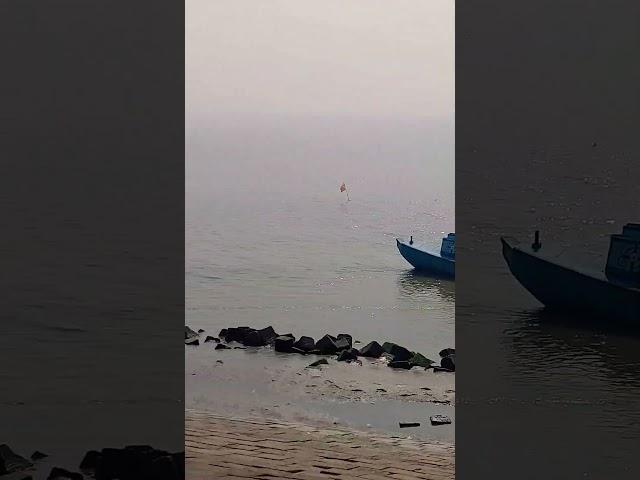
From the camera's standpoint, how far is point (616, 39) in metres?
2.67

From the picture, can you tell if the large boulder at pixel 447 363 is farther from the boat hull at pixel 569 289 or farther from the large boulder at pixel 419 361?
the boat hull at pixel 569 289

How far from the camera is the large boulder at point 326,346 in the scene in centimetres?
584

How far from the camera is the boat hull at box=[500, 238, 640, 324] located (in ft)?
8.75
